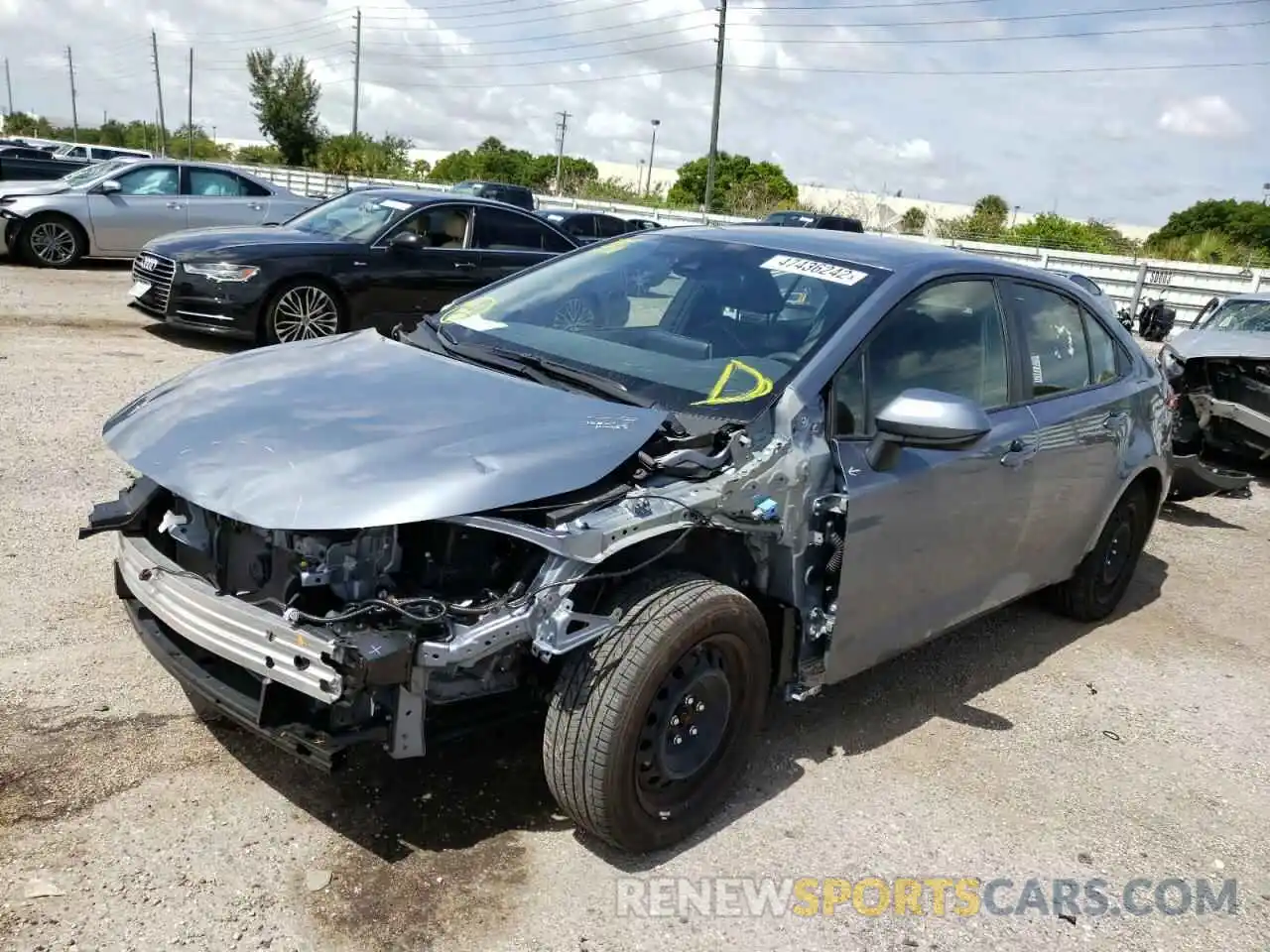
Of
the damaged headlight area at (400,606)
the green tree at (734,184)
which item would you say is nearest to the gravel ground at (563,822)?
the damaged headlight area at (400,606)

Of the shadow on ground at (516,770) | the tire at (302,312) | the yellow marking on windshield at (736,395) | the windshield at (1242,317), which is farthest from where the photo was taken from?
the windshield at (1242,317)

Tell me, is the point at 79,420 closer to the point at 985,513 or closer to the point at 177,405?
the point at 177,405

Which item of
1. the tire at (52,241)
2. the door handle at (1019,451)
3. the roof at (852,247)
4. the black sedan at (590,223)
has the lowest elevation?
the tire at (52,241)

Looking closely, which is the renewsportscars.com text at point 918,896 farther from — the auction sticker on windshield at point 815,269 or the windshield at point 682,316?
the auction sticker on windshield at point 815,269

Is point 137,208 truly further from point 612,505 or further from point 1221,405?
point 612,505

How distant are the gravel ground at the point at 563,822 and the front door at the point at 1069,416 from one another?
651 millimetres

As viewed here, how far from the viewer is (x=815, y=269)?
386 cm

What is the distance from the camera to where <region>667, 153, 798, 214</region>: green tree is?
165ft

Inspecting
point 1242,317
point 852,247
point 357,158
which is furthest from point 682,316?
point 357,158

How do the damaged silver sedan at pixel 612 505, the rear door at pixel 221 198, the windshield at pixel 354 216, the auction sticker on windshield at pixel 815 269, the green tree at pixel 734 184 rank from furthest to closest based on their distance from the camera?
the green tree at pixel 734 184
the rear door at pixel 221 198
the windshield at pixel 354 216
the auction sticker on windshield at pixel 815 269
the damaged silver sedan at pixel 612 505

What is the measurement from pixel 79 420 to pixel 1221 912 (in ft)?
21.9

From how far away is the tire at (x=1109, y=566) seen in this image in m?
5.15

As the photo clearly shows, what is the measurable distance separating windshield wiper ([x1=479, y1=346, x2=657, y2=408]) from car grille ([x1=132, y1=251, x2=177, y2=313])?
262 inches

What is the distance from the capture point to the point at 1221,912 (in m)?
3.18
